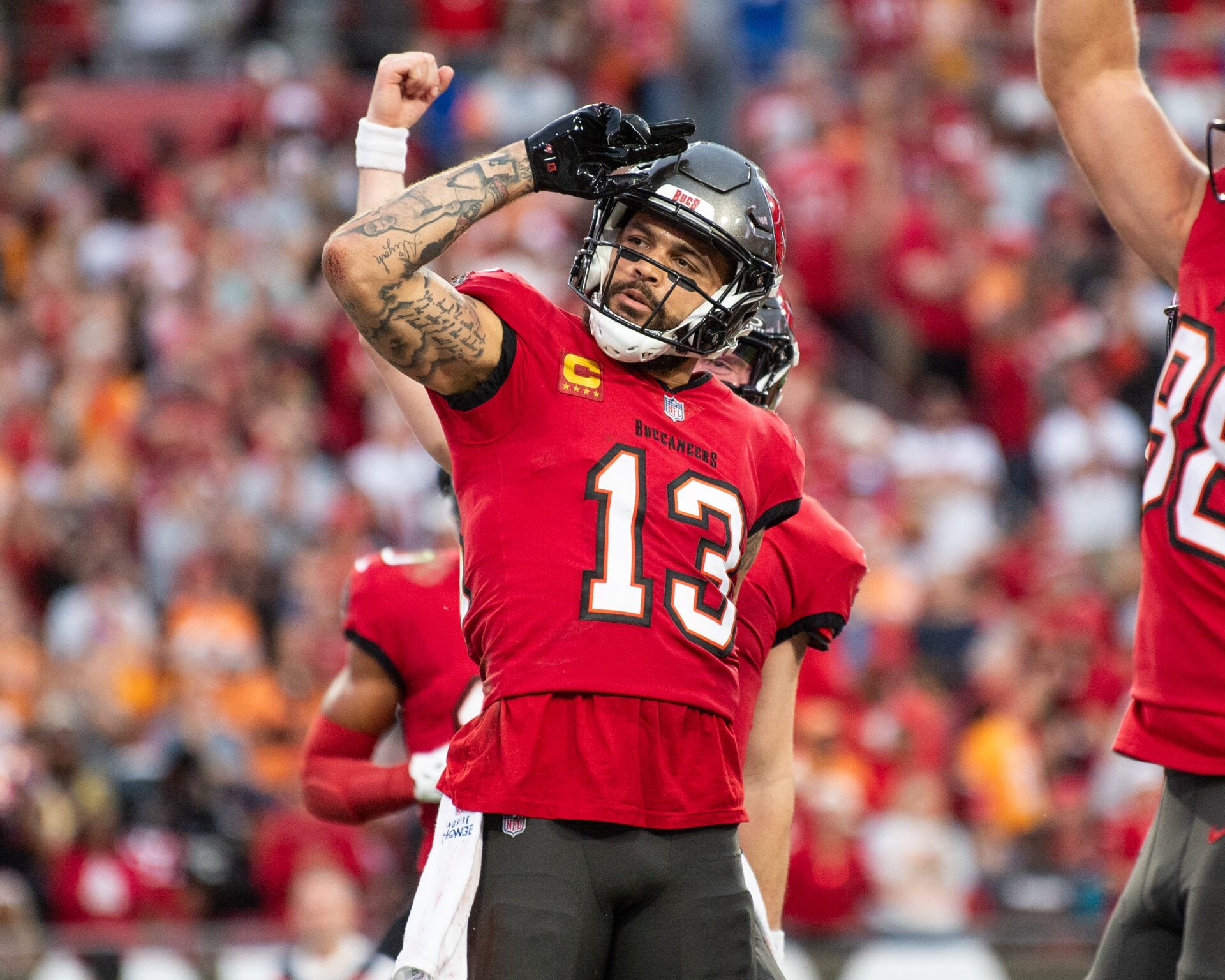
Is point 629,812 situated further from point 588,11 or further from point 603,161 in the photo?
point 588,11

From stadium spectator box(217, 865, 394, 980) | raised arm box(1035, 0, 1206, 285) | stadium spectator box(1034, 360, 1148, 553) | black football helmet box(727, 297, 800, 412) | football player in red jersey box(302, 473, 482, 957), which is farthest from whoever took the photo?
stadium spectator box(1034, 360, 1148, 553)

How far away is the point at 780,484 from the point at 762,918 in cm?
88

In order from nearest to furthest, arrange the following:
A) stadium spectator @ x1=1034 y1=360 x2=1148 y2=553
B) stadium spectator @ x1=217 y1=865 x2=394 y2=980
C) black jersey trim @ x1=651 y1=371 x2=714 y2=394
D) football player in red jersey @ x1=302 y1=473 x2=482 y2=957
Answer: black jersey trim @ x1=651 y1=371 x2=714 y2=394
football player in red jersey @ x1=302 y1=473 x2=482 y2=957
stadium spectator @ x1=217 y1=865 x2=394 y2=980
stadium spectator @ x1=1034 y1=360 x2=1148 y2=553

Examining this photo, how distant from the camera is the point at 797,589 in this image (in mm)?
4113

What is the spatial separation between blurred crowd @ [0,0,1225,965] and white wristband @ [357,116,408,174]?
5002 mm

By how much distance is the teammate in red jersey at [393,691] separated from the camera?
4.61 meters

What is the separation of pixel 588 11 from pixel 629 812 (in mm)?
11441

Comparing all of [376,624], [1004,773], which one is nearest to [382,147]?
[376,624]

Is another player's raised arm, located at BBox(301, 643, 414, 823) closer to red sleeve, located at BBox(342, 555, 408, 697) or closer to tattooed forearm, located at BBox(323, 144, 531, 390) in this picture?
red sleeve, located at BBox(342, 555, 408, 697)

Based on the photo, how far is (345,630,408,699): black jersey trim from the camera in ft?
15.4

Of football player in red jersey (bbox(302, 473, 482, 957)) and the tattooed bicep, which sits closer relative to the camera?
the tattooed bicep

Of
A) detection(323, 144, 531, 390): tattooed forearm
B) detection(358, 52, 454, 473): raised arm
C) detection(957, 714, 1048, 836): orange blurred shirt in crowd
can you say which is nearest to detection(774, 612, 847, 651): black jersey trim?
detection(358, 52, 454, 473): raised arm

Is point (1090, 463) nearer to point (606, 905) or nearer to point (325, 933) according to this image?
point (325, 933)

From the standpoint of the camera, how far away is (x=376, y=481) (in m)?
11.0
